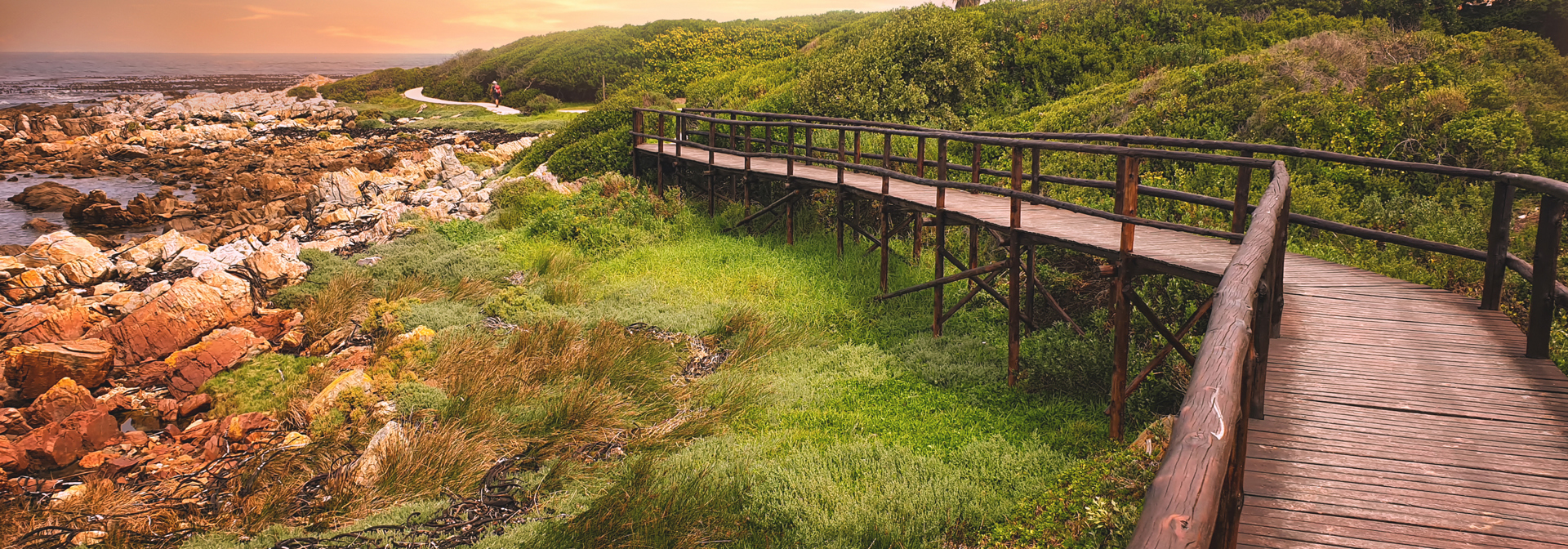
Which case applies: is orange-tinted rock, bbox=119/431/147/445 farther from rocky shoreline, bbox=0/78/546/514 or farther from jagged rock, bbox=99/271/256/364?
jagged rock, bbox=99/271/256/364

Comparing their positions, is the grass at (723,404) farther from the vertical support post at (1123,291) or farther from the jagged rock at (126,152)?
the jagged rock at (126,152)

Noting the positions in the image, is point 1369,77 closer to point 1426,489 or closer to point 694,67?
point 1426,489

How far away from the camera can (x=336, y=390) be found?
8844mm

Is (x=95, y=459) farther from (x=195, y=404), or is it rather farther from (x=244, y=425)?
(x=244, y=425)

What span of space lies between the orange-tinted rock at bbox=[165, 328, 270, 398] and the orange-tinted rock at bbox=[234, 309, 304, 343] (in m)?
0.32

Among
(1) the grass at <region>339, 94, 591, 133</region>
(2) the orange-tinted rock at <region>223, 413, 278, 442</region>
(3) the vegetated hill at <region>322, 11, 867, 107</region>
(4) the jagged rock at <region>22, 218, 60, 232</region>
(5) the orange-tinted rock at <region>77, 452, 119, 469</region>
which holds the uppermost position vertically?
(3) the vegetated hill at <region>322, 11, 867, 107</region>

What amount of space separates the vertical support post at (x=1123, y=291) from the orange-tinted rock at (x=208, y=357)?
10.4 m

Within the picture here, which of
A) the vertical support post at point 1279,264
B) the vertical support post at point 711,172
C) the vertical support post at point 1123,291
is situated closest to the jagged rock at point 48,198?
the vertical support post at point 711,172

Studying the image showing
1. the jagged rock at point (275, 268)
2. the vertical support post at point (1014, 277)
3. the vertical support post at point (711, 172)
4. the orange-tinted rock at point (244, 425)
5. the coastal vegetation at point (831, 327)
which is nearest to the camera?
the coastal vegetation at point (831, 327)

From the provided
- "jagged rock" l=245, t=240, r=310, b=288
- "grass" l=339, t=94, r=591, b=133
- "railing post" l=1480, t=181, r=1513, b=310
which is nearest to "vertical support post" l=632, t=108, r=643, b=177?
"jagged rock" l=245, t=240, r=310, b=288

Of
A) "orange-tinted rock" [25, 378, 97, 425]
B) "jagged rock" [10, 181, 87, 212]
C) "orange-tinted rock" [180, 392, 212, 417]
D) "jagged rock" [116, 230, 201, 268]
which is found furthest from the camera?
"jagged rock" [10, 181, 87, 212]

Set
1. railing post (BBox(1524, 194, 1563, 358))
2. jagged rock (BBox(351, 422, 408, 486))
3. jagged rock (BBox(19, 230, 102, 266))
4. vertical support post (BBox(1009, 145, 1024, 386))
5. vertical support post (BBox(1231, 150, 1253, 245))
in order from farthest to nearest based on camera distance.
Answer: jagged rock (BBox(19, 230, 102, 266)) < vertical support post (BBox(1009, 145, 1024, 386)) < jagged rock (BBox(351, 422, 408, 486)) < vertical support post (BBox(1231, 150, 1253, 245)) < railing post (BBox(1524, 194, 1563, 358))

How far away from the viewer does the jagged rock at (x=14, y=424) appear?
368 inches

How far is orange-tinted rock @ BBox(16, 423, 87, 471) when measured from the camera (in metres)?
8.58
